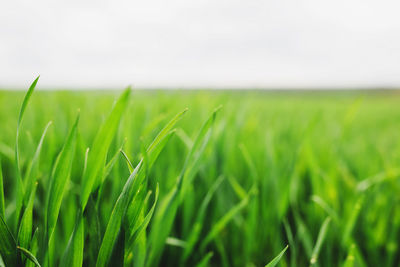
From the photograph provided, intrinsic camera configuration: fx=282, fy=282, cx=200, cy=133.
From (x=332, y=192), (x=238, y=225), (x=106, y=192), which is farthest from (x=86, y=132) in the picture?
(x=332, y=192)

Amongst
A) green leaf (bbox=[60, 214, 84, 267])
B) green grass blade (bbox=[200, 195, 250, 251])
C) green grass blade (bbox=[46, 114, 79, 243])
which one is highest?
green grass blade (bbox=[46, 114, 79, 243])

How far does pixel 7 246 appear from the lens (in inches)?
8.2

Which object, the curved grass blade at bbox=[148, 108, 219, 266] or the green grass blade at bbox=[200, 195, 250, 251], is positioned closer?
the curved grass blade at bbox=[148, 108, 219, 266]

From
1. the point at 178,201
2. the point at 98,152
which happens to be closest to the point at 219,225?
the point at 178,201

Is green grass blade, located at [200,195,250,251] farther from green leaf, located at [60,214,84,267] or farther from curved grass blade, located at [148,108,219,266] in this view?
green leaf, located at [60,214,84,267]

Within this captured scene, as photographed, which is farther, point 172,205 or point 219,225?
point 219,225

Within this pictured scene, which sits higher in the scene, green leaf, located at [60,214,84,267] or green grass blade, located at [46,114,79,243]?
green grass blade, located at [46,114,79,243]

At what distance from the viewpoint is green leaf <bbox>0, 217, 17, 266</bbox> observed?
0.66ft

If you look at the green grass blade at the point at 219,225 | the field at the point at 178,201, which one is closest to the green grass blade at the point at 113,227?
the field at the point at 178,201

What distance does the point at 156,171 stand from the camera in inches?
17.7

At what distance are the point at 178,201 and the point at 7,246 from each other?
Result: 146 millimetres

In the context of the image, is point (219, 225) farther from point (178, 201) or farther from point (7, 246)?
point (7, 246)

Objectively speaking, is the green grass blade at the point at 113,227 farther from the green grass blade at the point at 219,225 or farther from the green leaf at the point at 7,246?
the green grass blade at the point at 219,225

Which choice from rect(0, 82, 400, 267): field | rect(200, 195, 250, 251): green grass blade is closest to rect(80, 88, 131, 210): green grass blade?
rect(0, 82, 400, 267): field
